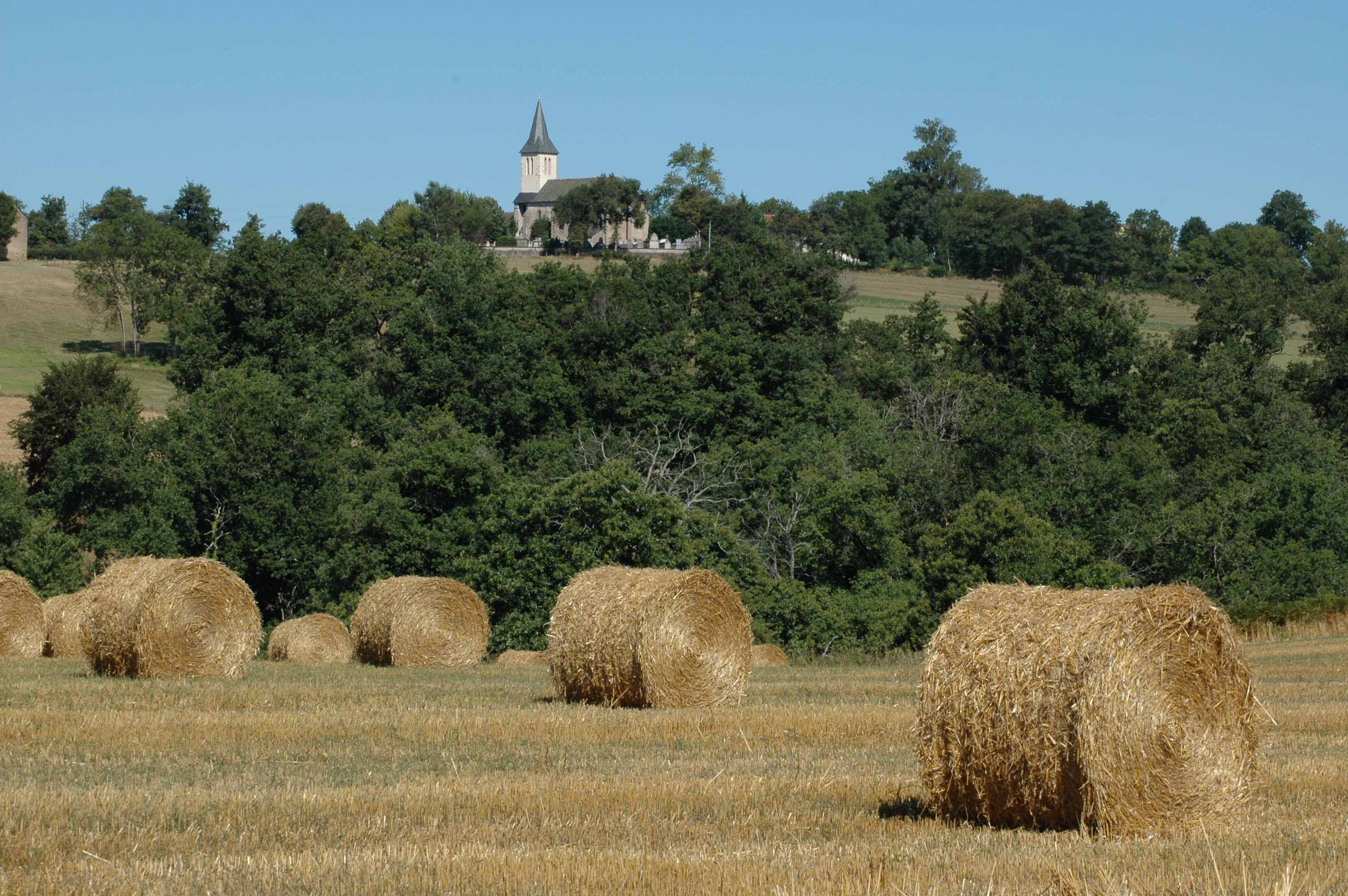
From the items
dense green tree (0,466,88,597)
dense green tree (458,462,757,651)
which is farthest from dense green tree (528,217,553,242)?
dense green tree (458,462,757,651)

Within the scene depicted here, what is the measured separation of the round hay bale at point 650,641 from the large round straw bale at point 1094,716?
23.6 ft

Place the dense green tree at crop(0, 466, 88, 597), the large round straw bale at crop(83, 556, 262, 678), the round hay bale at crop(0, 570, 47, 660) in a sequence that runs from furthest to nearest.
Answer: the dense green tree at crop(0, 466, 88, 597) < the round hay bale at crop(0, 570, 47, 660) < the large round straw bale at crop(83, 556, 262, 678)

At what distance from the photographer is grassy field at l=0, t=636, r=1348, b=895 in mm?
7473

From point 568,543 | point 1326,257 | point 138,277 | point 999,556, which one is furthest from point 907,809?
point 1326,257

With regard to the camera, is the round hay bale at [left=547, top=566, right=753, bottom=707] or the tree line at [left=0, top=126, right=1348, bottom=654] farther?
the tree line at [left=0, top=126, right=1348, bottom=654]

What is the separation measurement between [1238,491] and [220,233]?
10399 centimetres

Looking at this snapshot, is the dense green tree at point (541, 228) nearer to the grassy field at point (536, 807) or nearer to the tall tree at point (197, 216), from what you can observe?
the tall tree at point (197, 216)

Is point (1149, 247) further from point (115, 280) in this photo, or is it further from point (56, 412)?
point (56, 412)

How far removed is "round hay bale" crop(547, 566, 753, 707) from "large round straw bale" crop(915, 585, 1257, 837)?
718 cm

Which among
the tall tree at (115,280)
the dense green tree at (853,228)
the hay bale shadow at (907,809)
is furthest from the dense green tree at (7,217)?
the hay bale shadow at (907,809)

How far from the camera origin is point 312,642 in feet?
87.7

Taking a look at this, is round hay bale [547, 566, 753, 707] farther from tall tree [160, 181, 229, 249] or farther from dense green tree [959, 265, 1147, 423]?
tall tree [160, 181, 229, 249]

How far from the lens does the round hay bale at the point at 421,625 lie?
23312 mm

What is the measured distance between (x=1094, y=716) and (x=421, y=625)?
16.1 meters
